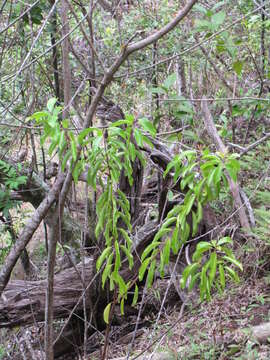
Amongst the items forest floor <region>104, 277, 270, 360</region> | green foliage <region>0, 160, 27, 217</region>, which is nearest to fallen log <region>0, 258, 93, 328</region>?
forest floor <region>104, 277, 270, 360</region>

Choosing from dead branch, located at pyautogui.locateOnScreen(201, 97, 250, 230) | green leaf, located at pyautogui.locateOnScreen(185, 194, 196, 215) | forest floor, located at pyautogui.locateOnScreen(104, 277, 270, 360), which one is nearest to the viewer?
green leaf, located at pyautogui.locateOnScreen(185, 194, 196, 215)

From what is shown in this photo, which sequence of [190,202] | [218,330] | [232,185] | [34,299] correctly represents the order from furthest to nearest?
[232,185], [34,299], [218,330], [190,202]

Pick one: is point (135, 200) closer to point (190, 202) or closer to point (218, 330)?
point (218, 330)

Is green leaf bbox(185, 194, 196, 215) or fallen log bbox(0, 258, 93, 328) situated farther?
fallen log bbox(0, 258, 93, 328)

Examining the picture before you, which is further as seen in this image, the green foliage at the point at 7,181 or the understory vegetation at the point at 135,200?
the green foliage at the point at 7,181

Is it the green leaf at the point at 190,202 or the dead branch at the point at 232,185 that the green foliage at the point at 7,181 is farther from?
the green leaf at the point at 190,202

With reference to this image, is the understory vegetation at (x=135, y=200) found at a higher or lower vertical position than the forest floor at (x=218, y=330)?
higher

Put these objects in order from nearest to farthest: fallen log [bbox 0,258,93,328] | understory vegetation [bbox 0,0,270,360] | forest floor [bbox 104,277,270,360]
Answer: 1. understory vegetation [bbox 0,0,270,360]
2. forest floor [bbox 104,277,270,360]
3. fallen log [bbox 0,258,93,328]

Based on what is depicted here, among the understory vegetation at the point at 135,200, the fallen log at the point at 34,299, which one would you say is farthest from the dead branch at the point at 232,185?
the fallen log at the point at 34,299

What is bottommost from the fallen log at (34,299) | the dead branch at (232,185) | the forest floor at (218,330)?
the forest floor at (218,330)

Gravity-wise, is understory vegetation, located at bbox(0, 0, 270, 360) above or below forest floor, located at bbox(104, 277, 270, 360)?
above

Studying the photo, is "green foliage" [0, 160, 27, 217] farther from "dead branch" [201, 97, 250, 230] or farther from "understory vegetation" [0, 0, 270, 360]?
"dead branch" [201, 97, 250, 230]

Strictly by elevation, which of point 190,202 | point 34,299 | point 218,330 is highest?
point 190,202

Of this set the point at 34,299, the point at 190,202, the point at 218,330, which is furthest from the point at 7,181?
the point at 190,202
